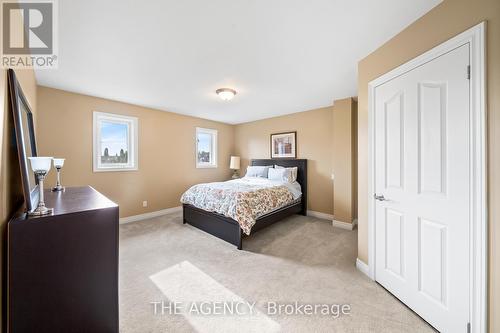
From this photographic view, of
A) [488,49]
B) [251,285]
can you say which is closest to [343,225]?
[251,285]

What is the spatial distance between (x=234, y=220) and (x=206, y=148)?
317 cm

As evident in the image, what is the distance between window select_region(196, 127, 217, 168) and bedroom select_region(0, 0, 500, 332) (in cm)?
107

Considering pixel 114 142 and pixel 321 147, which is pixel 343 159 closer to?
pixel 321 147

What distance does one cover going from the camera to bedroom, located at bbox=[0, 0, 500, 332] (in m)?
1.12

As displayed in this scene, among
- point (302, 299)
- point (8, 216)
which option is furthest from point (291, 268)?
point (8, 216)

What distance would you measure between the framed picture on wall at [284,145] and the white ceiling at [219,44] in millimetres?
1509

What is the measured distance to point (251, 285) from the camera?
6.42 feet

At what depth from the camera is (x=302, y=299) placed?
1756 mm

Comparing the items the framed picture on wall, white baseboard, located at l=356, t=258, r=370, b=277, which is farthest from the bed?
white baseboard, located at l=356, t=258, r=370, b=277

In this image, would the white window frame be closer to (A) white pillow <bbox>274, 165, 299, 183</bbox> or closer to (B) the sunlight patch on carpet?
(A) white pillow <bbox>274, 165, 299, 183</bbox>

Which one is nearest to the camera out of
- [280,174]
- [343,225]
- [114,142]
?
[343,225]

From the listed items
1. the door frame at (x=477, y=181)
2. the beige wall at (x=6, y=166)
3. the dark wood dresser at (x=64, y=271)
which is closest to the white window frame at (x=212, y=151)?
the beige wall at (x=6, y=166)

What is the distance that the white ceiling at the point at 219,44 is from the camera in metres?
1.50

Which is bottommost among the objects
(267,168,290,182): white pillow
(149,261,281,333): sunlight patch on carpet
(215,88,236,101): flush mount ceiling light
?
(149,261,281,333): sunlight patch on carpet
